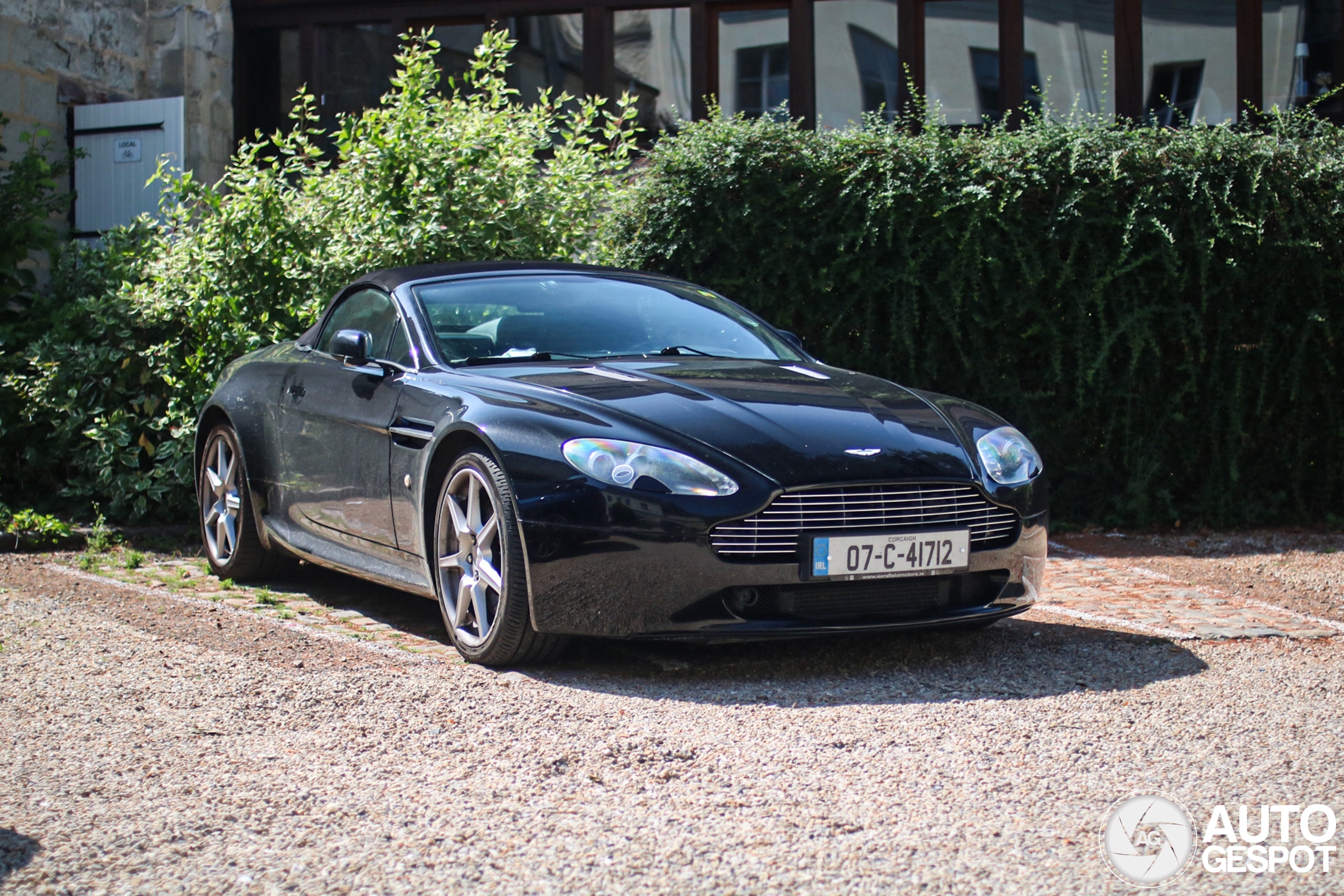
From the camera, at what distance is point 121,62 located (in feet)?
42.1

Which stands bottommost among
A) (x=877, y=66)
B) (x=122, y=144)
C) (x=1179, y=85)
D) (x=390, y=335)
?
(x=390, y=335)

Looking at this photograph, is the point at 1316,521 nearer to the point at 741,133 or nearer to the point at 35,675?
the point at 741,133

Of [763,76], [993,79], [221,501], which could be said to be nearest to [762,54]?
[763,76]

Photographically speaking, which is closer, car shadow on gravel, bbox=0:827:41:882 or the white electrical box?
car shadow on gravel, bbox=0:827:41:882

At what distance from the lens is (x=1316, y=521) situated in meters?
8.10

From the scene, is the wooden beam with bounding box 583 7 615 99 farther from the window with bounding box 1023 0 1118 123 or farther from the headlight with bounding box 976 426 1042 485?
the headlight with bounding box 976 426 1042 485

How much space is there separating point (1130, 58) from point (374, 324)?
8.98 metres

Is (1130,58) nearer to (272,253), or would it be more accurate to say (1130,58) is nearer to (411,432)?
(272,253)

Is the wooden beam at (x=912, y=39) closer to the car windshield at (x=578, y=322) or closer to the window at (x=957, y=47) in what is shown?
the window at (x=957, y=47)

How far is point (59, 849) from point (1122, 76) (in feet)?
38.4

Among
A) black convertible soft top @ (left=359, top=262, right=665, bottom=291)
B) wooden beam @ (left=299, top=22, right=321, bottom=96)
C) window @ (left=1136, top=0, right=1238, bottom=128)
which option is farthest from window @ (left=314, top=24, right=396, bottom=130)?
black convertible soft top @ (left=359, top=262, right=665, bottom=291)

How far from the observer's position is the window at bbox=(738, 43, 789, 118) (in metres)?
13.1

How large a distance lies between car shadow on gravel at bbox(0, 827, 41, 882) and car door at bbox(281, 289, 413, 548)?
2208 mm

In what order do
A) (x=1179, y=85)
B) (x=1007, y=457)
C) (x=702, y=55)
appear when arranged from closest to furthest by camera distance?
(x=1007, y=457) < (x=1179, y=85) < (x=702, y=55)
